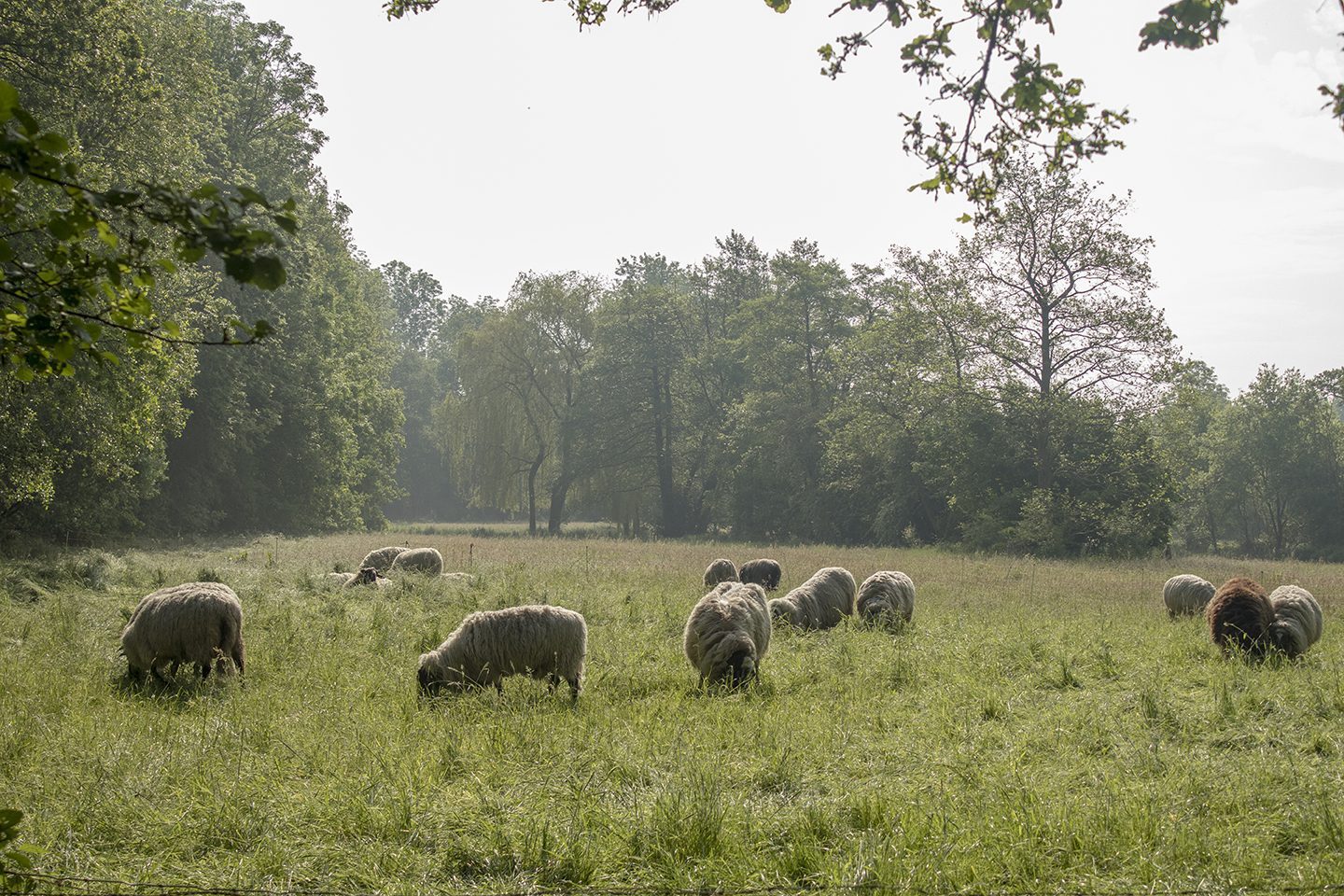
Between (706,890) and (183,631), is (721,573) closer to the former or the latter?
(183,631)

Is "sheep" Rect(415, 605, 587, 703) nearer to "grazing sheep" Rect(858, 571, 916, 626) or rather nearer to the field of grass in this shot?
the field of grass

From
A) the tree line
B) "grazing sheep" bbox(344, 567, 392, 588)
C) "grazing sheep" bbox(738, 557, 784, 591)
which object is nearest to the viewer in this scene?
"grazing sheep" bbox(344, 567, 392, 588)

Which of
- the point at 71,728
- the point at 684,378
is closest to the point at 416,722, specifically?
the point at 71,728

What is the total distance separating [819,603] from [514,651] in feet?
19.7

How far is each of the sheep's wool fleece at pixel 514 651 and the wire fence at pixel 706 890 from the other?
12.9 ft

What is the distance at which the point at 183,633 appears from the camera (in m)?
8.64

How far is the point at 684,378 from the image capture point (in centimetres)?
5156

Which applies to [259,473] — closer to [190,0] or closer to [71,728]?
[190,0]

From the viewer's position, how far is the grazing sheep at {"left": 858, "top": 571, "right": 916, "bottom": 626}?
1269cm

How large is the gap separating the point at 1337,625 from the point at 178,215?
15376mm

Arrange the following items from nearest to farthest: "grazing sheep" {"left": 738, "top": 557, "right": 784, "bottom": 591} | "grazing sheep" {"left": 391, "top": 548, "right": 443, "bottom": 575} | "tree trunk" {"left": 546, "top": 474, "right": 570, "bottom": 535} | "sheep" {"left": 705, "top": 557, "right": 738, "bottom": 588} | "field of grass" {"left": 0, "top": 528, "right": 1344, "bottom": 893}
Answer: "field of grass" {"left": 0, "top": 528, "right": 1344, "bottom": 893} < "sheep" {"left": 705, "top": 557, "right": 738, "bottom": 588} < "grazing sheep" {"left": 738, "top": 557, "right": 784, "bottom": 591} < "grazing sheep" {"left": 391, "top": 548, "right": 443, "bottom": 575} < "tree trunk" {"left": 546, "top": 474, "right": 570, "bottom": 535}

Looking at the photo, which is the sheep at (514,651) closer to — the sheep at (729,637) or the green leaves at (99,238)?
the sheep at (729,637)

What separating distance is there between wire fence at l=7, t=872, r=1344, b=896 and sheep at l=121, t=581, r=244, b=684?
4.54m

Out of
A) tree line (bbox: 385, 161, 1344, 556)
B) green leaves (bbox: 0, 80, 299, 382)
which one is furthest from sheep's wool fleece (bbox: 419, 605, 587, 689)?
tree line (bbox: 385, 161, 1344, 556)
